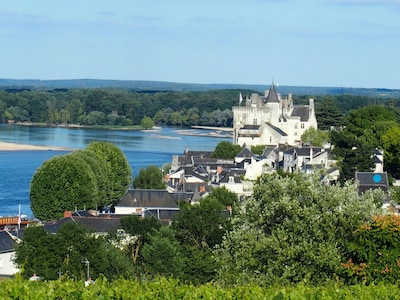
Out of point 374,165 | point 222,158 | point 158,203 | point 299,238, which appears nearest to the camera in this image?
point 299,238

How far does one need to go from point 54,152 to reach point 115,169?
32613 millimetres

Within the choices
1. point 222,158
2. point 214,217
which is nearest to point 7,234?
point 214,217

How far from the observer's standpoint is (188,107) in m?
156

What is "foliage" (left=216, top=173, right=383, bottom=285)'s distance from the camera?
17.6 m

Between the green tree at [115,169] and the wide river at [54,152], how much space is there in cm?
424

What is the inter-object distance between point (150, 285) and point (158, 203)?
86.9ft

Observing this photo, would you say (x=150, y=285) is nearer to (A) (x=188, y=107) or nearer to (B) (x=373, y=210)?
(B) (x=373, y=210)

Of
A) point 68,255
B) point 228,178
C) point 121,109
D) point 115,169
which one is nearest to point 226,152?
point 228,178

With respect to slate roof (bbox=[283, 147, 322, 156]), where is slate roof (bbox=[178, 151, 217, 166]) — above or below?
below

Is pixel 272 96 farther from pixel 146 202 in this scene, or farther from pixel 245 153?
pixel 146 202

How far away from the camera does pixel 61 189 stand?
41344mm

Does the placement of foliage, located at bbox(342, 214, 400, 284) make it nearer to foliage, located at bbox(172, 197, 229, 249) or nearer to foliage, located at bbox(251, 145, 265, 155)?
foliage, located at bbox(172, 197, 229, 249)

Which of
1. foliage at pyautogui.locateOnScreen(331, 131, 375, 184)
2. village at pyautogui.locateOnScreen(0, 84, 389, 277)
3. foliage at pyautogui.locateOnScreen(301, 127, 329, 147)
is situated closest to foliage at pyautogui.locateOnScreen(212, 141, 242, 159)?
village at pyautogui.locateOnScreen(0, 84, 389, 277)

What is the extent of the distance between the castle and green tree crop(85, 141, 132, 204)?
2013 cm
